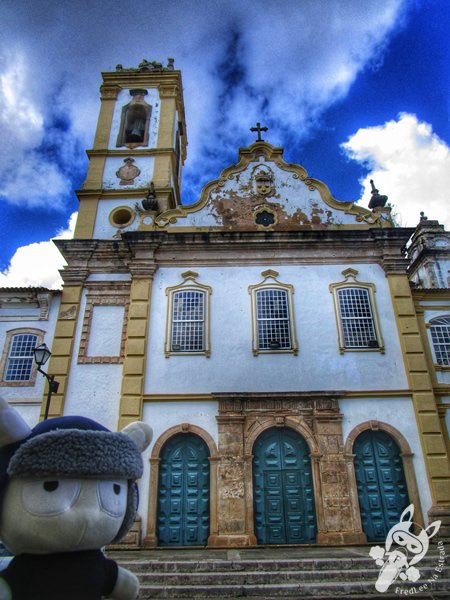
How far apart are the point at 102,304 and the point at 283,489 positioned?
23.5 feet

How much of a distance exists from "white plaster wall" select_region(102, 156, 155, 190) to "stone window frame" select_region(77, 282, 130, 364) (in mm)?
4141

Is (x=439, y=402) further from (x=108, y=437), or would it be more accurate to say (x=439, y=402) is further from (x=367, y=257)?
(x=108, y=437)

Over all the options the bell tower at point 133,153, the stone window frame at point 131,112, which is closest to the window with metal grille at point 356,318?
the bell tower at point 133,153

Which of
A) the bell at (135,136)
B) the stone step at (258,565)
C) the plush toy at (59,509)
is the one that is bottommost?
the stone step at (258,565)

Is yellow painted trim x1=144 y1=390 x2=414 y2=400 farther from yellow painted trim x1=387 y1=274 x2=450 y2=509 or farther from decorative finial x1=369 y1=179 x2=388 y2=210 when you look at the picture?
decorative finial x1=369 y1=179 x2=388 y2=210

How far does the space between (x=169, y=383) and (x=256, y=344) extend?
2566mm

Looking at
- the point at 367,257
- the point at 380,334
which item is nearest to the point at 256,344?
the point at 380,334

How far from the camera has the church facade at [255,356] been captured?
1090cm

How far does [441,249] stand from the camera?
2219 centimetres

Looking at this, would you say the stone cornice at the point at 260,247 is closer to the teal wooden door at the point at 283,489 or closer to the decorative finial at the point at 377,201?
the decorative finial at the point at 377,201

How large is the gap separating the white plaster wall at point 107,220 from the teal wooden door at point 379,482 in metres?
9.59

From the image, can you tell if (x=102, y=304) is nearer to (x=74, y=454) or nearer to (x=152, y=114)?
(x=152, y=114)

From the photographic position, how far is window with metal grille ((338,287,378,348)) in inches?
492

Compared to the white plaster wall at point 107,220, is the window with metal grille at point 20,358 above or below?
below
